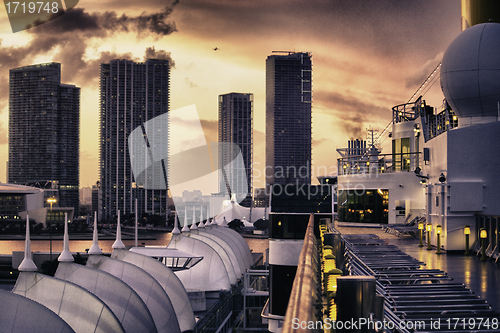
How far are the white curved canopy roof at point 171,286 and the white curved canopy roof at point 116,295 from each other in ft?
16.7

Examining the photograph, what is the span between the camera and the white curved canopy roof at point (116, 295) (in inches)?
765

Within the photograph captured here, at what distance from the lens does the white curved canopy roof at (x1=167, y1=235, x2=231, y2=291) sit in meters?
33.9

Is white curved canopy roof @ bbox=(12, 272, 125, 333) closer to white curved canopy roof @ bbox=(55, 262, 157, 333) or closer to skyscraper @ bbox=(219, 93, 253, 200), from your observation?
white curved canopy roof @ bbox=(55, 262, 157, 333)


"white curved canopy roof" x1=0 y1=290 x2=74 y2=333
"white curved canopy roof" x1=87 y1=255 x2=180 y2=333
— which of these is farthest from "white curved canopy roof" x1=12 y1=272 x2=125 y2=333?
"white curved canopy roof" x1=87 y1=255 x2=180 y2=333

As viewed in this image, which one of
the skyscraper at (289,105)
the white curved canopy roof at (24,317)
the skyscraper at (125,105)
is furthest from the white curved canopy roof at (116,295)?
the skyscraper at (289,105)

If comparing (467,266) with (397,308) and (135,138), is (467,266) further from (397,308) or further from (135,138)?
(135,138)

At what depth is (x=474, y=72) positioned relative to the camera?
14023mm

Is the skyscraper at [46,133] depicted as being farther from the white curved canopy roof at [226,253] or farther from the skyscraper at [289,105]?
the white curved canopy roof at [226,253]

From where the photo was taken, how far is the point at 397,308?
14.5ft

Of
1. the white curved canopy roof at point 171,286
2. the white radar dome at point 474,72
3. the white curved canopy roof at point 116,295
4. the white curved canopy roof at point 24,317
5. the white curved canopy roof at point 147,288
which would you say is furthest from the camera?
the white curved canopy roof at point 171,286

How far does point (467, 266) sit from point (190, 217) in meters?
166

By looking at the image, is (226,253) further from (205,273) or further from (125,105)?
(125,105)

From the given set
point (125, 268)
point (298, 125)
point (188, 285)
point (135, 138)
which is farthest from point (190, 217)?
point (125, 268)

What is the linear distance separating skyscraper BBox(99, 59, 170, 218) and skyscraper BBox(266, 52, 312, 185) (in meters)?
46.8
